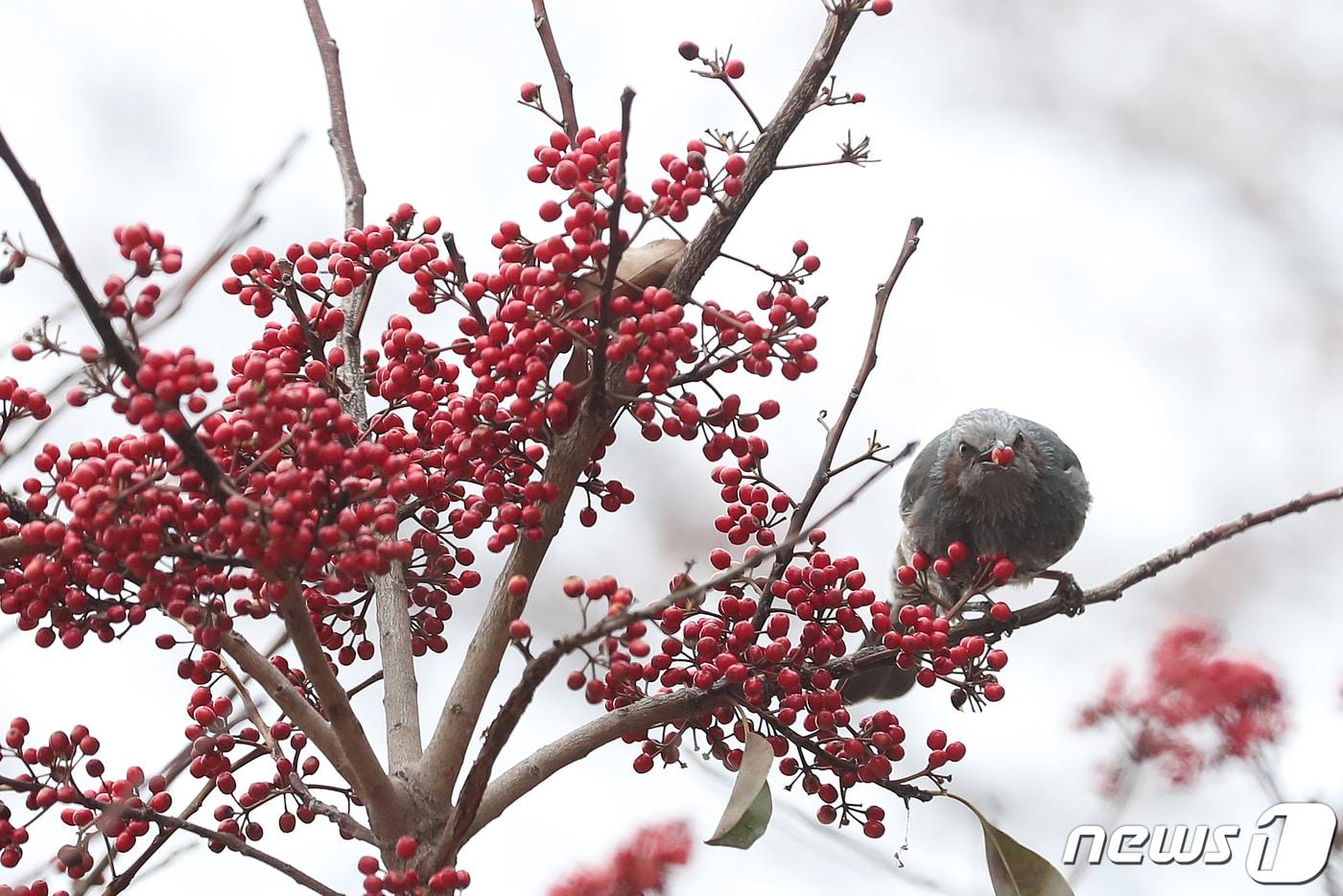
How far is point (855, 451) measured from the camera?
2.70m

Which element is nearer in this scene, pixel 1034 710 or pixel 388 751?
pixel 388 751

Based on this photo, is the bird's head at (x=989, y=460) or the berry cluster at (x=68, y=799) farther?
the bird's head at (x=989, y=460)

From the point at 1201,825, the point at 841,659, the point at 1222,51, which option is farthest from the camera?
the point at 1222,51

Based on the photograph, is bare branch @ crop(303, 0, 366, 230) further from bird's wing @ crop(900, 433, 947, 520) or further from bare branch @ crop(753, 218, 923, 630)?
bird's wing @ crop(900, 433, 947, 520)

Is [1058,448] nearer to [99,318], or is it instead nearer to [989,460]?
[989,460]

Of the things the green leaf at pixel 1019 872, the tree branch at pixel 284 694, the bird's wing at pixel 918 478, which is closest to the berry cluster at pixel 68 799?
the tree branch at pixel 284 694

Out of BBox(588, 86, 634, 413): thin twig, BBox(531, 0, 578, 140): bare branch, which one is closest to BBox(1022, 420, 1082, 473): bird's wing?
BBox(531, 0, 578, 140): bare branch

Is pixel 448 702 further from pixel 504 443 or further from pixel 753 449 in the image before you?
pixel 753 449

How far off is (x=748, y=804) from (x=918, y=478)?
1.26 metres

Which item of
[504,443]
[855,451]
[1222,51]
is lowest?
[504,443]

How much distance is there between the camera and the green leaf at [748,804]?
1018mm

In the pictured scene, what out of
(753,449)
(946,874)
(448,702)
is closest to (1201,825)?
(946,874)

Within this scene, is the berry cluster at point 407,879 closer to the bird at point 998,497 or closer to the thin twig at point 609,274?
the thin twig at point 609,274

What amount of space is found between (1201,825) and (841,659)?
783mm
